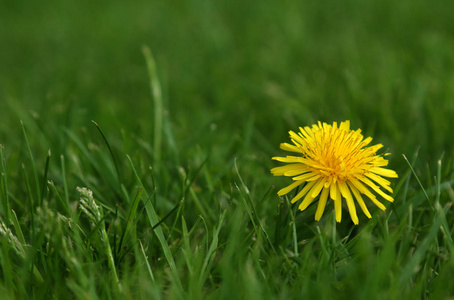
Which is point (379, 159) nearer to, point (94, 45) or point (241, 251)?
point (241, 251)

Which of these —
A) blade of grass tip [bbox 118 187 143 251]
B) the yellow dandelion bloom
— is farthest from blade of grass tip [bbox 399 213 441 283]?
blade of grass tip [bbox 118 187 143 251]

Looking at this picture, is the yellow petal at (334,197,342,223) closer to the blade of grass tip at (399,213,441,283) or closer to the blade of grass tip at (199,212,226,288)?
the blade of grass tip at (399,213,441,283)

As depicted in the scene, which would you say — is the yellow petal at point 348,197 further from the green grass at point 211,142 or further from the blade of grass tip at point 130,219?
the blade of grass tip at point 130,219

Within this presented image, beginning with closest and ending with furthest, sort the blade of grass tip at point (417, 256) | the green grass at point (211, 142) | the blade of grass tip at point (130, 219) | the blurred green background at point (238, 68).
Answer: the blade of grass tip at point (417, 256) < the green grass at point (211, 142) < the blade of grass tip at point (130, 219) < the blurred green background at point (238, 68)

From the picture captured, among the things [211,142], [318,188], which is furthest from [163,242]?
[211,142]

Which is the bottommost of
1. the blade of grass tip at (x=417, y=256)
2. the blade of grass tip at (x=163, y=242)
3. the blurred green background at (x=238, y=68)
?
the blade of grass tip at (x=163, y=242)

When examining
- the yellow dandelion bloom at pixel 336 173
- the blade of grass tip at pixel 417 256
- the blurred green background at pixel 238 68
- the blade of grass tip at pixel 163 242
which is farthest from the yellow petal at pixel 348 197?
the blurred green background at pixel 238 68
